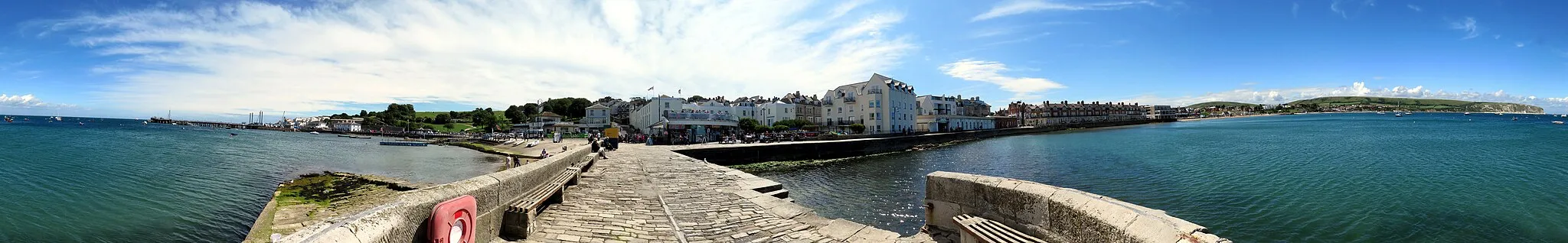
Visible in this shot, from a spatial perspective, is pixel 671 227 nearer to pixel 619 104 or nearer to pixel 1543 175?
pixel 1543 175

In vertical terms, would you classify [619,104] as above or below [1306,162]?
above

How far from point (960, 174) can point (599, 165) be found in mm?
14296

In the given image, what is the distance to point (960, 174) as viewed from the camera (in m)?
7.22

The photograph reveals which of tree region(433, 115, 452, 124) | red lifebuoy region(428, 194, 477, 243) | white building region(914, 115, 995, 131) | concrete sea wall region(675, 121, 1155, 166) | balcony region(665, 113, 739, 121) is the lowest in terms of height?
concrete sea wall region(675, 121, 1155, 166)

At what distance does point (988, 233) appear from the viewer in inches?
233

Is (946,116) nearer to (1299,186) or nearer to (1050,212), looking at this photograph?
(1299,186)

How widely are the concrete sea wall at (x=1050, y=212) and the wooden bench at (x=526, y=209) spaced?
18.7 ft

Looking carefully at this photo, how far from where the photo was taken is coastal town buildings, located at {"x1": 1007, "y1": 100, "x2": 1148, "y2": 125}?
113188mm

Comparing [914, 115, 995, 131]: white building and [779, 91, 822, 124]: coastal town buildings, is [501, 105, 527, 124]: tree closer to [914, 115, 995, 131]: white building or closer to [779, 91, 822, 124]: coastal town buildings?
[779, 91, 822, 124]: coastal town buildings

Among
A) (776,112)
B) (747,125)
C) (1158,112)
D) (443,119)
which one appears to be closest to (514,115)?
(443,119)

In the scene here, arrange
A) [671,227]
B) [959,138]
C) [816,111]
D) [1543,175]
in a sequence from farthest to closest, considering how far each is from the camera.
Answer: [816,111]
[959,138]
[1543,175]
[671,227]

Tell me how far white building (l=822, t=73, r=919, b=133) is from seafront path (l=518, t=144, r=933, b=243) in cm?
5071

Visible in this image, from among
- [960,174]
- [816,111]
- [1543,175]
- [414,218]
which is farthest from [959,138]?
[414,218]

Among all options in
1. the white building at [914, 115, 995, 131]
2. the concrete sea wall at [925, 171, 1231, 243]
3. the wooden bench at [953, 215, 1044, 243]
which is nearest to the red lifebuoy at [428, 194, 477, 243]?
the wooden bench at [953, 215, 1044, 243]
